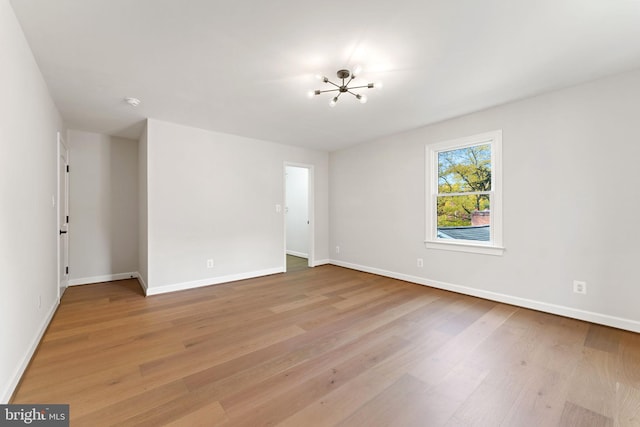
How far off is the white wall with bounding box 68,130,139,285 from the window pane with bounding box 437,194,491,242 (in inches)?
205

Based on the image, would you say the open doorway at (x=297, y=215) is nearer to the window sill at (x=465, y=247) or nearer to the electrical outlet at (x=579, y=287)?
the window sill at (x=465, y=247)

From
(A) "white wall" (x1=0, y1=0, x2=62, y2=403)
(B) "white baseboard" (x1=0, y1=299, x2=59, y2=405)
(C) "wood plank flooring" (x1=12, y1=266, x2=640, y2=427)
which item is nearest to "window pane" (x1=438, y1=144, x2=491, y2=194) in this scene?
(C) "wood plank flooring" (x1=12, y1=266, x2=640, y2=427)

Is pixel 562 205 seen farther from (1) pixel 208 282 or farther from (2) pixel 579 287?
(1) pixel 208 282

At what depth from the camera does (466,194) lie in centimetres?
365

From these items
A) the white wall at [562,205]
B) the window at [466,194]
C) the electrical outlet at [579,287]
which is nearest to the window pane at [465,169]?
the window at [466,194]

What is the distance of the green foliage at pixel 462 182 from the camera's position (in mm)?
3498

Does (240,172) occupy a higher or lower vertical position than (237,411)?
higher

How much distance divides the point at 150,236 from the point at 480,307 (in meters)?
4.37

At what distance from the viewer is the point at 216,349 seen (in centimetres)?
221

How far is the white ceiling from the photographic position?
1.71 meters

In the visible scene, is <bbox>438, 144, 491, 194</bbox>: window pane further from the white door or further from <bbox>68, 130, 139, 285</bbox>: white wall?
the white door

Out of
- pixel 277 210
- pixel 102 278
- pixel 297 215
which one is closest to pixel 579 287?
pixel 277 210

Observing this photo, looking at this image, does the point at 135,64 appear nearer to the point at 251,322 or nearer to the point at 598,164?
the point at 251,322

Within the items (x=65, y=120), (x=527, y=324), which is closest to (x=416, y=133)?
(x=527, y=324)
